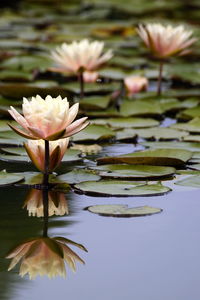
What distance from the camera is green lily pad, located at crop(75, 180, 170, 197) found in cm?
180

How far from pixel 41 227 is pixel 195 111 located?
4.54ft

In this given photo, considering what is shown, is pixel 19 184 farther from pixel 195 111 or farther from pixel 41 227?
pixel 195 111

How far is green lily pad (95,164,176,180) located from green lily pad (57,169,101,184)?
0.03m

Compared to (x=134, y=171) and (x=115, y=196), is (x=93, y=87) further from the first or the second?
(x=115, y=196)

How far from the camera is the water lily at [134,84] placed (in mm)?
3252

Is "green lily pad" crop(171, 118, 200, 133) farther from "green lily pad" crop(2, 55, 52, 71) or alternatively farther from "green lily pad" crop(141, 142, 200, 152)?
"green lily pad" crop(2, 55, 52, 71)

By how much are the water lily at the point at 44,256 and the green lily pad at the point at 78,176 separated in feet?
1.38

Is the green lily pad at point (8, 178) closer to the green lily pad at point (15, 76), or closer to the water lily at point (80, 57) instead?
the water lily at point (80, 57)

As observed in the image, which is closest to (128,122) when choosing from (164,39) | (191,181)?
(164,39)

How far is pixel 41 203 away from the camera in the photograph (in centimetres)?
175

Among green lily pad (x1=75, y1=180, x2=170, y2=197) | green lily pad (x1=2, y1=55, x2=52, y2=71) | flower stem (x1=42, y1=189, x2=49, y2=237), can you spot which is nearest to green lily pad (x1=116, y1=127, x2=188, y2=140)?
green lily pad (x1=75, y1=180, x2=170, y2=197)

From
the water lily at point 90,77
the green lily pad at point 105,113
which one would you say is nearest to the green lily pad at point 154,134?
the green lily pad at point 105,113

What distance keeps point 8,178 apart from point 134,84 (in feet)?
4.76

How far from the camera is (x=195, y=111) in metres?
2.83
